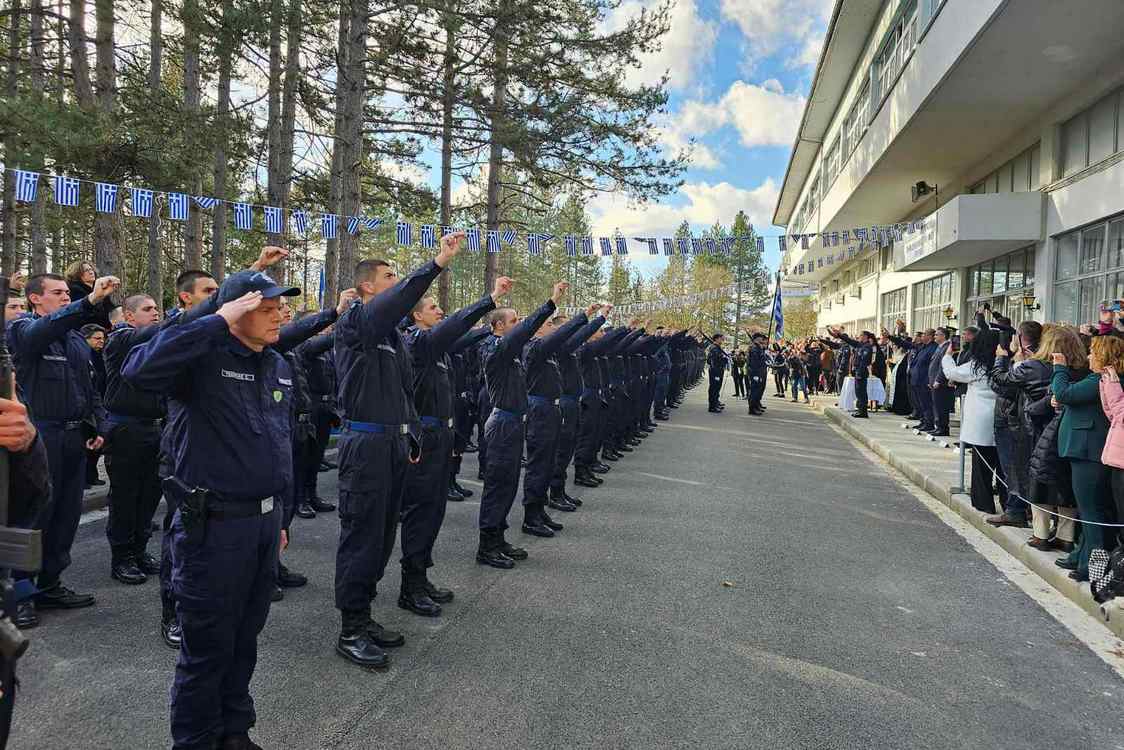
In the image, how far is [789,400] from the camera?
25.3 metres

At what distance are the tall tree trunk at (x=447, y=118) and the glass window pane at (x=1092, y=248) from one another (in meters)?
12.6

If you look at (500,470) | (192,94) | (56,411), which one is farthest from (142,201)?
(500,470)

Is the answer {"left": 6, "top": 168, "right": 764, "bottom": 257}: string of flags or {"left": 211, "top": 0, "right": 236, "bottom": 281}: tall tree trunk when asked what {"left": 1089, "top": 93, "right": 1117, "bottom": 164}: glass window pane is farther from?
{"left": 211, "top": 0, "right": 236, "bottom": 281}: tall tree trunk

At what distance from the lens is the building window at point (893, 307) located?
1053 inches

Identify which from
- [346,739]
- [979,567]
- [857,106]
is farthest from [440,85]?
[857,106]

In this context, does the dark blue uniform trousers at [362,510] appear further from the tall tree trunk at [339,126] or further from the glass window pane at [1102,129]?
the glass window pane at [1102,129]

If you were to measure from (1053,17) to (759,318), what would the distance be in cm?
7694

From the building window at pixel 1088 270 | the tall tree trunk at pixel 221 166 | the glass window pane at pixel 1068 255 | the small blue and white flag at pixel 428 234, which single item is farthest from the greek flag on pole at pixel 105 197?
the glass window pane at pixel 1068 255

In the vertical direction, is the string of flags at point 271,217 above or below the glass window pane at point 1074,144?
below

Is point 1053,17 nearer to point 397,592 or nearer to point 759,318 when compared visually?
point 397,592

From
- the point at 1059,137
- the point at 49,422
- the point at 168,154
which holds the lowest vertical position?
the point at 49,422

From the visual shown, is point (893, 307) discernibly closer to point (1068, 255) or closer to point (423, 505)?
point (1068, 255)

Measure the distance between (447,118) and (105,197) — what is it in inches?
344

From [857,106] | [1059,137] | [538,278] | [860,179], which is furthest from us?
[538,278]
